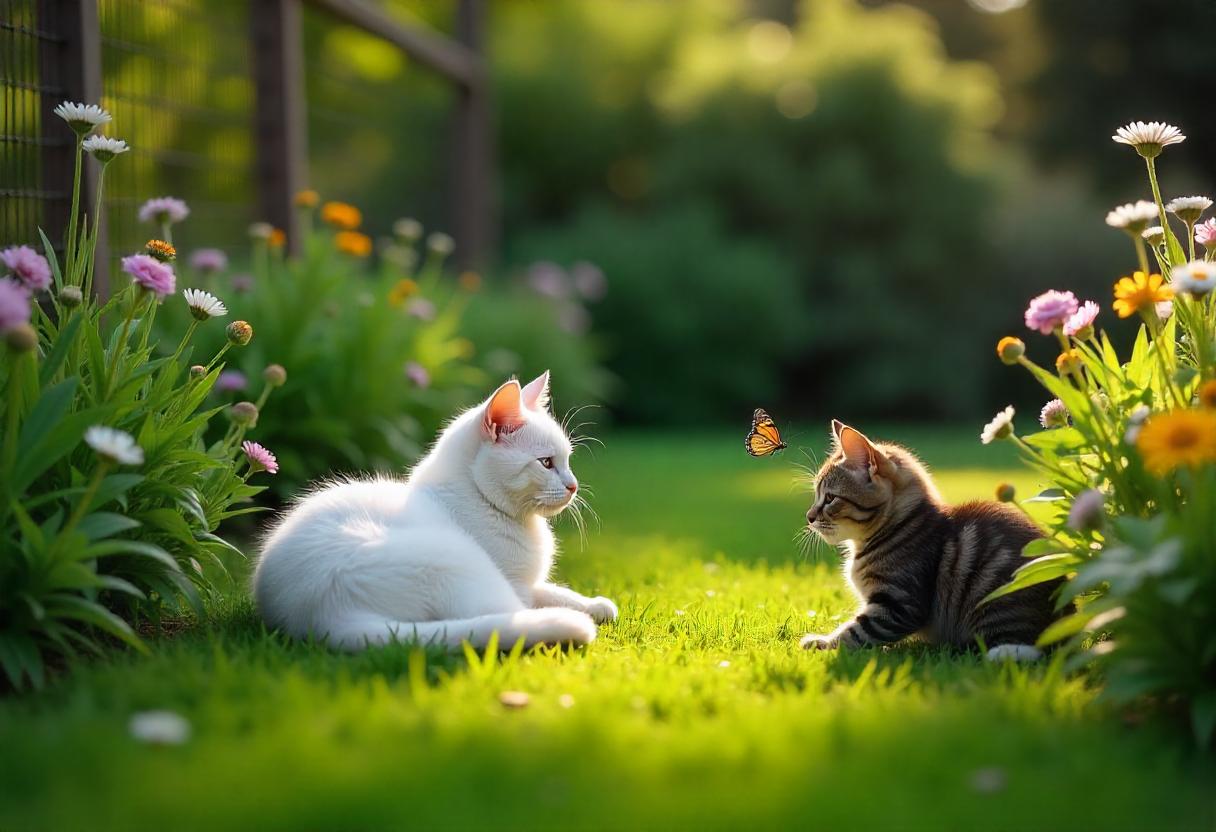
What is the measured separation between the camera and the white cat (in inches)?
115

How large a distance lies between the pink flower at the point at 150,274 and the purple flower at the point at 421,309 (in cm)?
286

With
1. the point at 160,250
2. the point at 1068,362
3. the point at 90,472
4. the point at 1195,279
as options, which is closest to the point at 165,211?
the point at 160,250

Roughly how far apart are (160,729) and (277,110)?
464 cm

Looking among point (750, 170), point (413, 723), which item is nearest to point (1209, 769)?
point (413, 723)

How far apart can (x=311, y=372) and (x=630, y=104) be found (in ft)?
43.8

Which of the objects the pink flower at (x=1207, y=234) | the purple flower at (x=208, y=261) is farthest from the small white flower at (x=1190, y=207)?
the purple flower at (x=208, y=261)

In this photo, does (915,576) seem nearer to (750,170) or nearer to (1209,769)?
(1209,769)

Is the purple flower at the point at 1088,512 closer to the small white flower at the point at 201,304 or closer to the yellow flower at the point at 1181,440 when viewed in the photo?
the yellow flower at the point at 1181,440

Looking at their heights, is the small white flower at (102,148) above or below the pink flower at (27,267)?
above

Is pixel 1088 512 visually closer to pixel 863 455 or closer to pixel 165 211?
pixel 863 455

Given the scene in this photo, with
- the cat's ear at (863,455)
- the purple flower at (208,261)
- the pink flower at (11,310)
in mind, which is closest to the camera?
the pink flower at (11,310)

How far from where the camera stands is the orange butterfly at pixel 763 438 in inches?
148

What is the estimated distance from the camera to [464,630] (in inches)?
112

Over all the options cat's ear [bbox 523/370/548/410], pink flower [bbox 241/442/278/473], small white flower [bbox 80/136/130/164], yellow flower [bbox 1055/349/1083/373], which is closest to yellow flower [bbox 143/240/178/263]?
small white flower [bbox 80/136/130/164]
